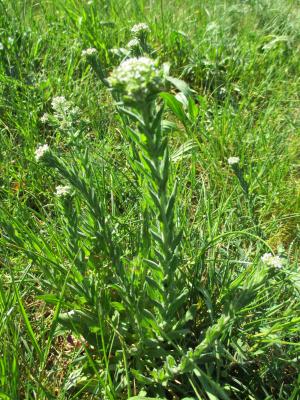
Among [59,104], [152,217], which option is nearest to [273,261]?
[152,217]

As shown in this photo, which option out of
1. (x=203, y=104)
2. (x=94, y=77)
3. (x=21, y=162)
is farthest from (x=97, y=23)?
(x=21, y=162)

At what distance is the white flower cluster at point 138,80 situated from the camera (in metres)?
1.06

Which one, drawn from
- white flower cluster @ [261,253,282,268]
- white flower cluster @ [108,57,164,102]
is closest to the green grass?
white flower cluster @ [261,253,282,268]

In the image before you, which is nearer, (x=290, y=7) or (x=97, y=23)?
(x=97, y=23)

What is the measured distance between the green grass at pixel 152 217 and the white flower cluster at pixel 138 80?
17cm

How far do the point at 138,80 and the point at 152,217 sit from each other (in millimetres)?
781

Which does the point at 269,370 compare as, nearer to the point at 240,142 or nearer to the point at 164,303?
the point at 164,303

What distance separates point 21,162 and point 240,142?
1.22m

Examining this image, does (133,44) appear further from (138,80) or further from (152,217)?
(138,80)

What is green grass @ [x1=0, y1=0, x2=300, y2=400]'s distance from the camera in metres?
1.55

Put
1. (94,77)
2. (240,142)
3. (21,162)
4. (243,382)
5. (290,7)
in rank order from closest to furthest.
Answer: (243,382) < (21,162) < (240,142) < (94,77) < (290,7)

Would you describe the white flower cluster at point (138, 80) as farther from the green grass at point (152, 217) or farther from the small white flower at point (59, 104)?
the small white flower at point (59, 104)

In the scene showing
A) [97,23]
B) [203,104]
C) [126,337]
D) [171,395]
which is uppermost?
[97,23]

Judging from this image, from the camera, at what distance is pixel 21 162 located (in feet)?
7.90
